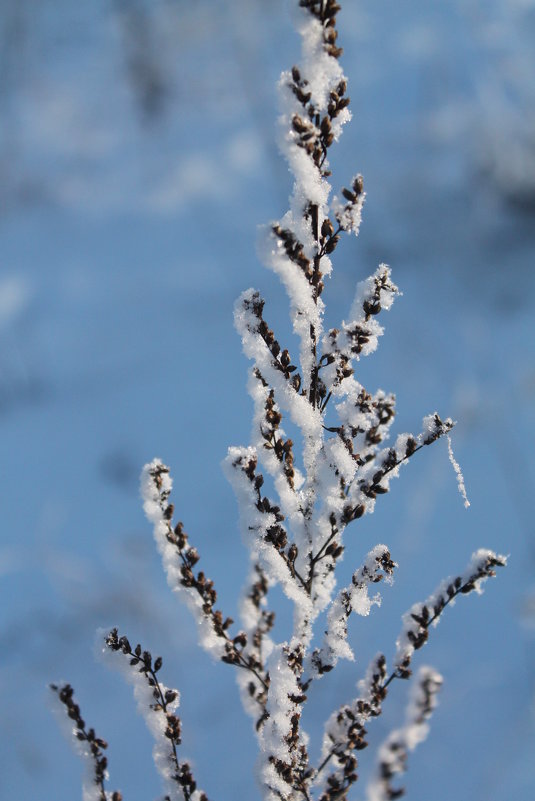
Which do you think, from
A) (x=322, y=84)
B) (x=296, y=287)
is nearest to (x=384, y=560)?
(x=296, y=287)

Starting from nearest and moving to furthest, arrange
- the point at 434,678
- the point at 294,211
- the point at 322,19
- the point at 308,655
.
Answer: the point at 322,19
the point at 294,211
the point at 308,655
the point at 434,678

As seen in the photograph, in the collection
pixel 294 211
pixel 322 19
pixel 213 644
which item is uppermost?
pixel 322 19

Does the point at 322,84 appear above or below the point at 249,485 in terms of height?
above

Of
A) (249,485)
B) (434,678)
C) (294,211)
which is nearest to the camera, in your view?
(294,211)

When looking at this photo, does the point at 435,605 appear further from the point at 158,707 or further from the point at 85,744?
the point at 85,744

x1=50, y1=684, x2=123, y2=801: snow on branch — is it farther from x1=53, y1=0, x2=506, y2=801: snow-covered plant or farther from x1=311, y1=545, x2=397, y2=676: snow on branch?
x1=311, y1=545, x2=397, y2=676: snow on branch

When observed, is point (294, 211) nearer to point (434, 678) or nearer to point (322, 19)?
point (322, 19)

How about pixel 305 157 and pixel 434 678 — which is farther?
pixel 434 678

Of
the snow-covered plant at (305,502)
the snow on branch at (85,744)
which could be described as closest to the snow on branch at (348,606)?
the snow-covered plant at (305,502)
